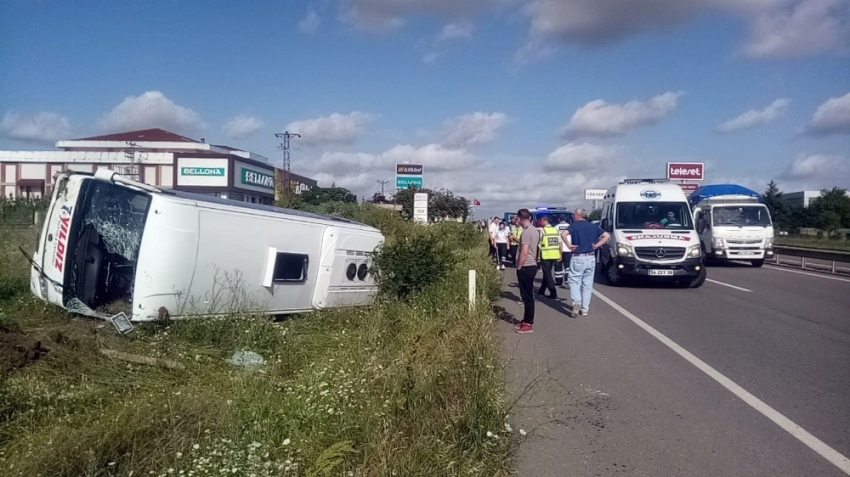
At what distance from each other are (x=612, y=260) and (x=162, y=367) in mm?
12635

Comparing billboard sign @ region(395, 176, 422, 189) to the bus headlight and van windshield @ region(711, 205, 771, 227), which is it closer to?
van windshield @ region(711, 205, 771, 227)

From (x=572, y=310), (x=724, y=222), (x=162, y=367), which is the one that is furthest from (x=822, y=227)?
(x=162, y=367)

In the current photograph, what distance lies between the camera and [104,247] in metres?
8.06

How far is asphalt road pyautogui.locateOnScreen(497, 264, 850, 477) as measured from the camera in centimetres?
506

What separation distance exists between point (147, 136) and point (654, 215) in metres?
66.7

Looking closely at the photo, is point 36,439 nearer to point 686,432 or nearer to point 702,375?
point 686,432

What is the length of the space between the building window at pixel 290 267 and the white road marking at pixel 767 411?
16.5ft

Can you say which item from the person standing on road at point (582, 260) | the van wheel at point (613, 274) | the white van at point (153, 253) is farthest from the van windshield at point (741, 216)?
the white van at point (153, 253)

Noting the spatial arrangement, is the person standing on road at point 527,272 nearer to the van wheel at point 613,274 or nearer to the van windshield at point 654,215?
the van wheel at point 613,274

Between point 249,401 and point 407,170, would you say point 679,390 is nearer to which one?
point 249,401

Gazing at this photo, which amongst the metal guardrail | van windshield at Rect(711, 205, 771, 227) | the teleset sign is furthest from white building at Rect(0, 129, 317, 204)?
the metal guardrail

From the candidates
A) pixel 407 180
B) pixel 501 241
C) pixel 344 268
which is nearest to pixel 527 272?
pixel 344 268

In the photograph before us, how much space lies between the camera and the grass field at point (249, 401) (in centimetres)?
436

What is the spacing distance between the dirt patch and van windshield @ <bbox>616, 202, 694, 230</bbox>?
13.3 meters
